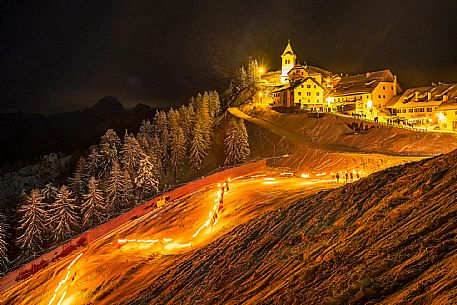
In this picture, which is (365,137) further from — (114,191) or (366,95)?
(114,191)

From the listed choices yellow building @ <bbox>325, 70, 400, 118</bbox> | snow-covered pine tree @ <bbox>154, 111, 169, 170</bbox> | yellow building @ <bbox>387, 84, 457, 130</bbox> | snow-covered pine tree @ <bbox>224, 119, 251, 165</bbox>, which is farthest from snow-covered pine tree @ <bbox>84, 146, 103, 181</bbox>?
yellow building @ <bbox>387, 84, 457, 130</bbox>

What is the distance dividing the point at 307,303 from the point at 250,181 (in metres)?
33.2

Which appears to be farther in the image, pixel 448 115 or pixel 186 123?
pixel 186 123

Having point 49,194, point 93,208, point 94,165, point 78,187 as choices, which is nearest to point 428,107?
point 93,208

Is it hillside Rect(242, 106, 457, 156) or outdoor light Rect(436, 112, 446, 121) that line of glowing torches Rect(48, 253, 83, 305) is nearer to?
hillside Rect(242, 106, 457, 156)

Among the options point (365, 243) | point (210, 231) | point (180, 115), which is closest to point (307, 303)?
→ point (365, 243)

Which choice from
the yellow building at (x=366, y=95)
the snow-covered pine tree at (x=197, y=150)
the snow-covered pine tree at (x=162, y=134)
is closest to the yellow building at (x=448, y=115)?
the yellow building at (x=366, y=95)

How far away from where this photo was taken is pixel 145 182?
56531mm

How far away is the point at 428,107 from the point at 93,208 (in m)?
56.4

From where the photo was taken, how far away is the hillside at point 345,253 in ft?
30.8

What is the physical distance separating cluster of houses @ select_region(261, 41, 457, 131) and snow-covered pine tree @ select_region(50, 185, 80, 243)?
46028 millimetres

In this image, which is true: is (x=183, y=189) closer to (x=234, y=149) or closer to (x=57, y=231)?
(x=57, y=231)

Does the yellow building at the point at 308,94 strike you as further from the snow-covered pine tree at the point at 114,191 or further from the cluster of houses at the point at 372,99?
the snow-covered pine tree at the point at 114,191

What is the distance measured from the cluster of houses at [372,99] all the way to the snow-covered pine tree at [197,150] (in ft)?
63.1
